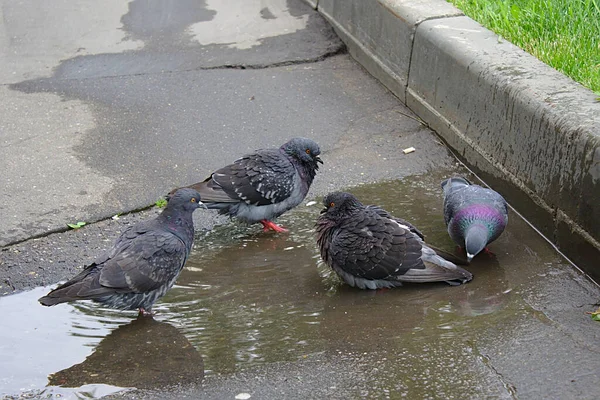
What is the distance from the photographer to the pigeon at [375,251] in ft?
15.9

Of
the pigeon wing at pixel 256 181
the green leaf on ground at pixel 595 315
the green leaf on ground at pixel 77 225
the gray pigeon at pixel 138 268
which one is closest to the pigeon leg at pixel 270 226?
the pigeon wing at pixel 256 181

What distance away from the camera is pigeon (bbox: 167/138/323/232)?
5.59 meters

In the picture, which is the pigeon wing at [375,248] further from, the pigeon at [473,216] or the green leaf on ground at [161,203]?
the green leaf on ground at [161,203]

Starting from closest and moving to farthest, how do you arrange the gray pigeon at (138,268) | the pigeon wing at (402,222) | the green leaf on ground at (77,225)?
1. the gray pigeon at (138,268)
2. the pigeon wing at (402,222)
3. the green leaf on ground at (77,225)

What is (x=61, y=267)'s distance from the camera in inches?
199

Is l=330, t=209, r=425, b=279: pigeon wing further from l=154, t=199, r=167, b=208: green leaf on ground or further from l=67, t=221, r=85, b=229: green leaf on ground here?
l=67, t=221, r=85, b=229: green leaf on ground

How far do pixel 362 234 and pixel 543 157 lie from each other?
1.33 meters

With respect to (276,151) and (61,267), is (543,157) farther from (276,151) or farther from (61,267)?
(61,267)

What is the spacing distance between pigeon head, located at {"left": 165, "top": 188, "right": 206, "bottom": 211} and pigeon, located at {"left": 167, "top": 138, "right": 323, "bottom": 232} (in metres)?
0.59

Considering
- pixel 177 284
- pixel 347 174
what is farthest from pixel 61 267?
pixel 347 174

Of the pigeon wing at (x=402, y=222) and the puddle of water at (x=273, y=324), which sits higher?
the pigeon wing at (x=402, y=222)

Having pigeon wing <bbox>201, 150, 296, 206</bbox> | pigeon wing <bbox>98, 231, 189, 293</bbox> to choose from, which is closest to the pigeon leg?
pigeon wing <bbox>201, 150, 296, 206</bbox>

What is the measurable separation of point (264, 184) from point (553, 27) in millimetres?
3054

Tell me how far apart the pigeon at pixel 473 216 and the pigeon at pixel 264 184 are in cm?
106
